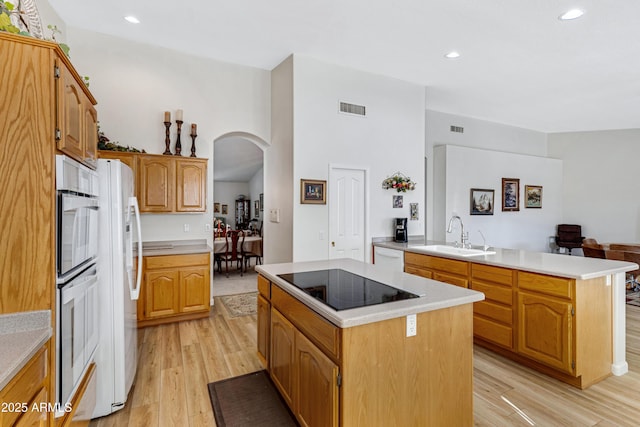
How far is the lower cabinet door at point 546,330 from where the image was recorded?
253 centimetres

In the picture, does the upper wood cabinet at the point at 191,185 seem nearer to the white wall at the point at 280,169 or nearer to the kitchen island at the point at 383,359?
the white wall at the point at 280,169

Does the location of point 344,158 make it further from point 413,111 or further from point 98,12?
point 98,12

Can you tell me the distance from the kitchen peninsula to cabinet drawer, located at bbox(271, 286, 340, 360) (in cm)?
207

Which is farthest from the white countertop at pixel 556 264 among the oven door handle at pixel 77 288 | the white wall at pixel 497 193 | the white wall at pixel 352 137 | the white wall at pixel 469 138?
the oven door handle at pixel 77 288

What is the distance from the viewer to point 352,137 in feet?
15.6

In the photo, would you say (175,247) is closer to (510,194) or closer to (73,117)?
(73,117)

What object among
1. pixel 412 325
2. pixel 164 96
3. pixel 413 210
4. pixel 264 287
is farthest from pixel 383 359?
pixel 164 96

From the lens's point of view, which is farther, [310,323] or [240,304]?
[240,304]

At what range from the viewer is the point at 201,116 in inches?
178

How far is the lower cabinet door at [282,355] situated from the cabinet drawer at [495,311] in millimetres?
2153

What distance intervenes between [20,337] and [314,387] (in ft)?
4.45

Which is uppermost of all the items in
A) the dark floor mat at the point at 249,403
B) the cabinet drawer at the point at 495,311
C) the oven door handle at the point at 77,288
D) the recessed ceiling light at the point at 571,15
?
the recessed ceiling light at the point at 571,15

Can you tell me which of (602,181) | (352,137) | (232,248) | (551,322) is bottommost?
(551,322)

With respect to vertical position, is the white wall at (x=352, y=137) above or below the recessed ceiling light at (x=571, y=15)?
below
